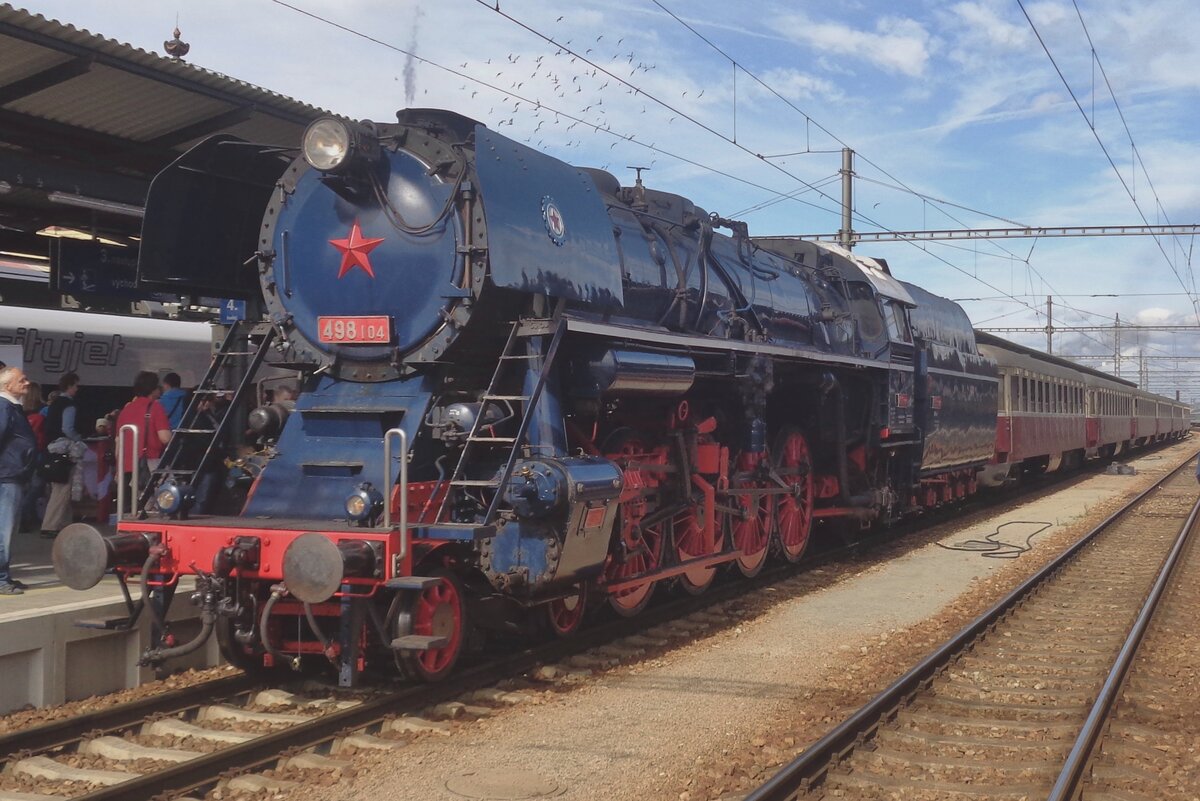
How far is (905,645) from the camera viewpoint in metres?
7.52

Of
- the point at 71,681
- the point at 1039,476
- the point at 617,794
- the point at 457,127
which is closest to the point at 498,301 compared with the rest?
the point at 457,127

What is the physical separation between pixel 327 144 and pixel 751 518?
511cm

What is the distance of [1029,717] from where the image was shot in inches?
229

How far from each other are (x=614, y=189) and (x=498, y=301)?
95.1 inches

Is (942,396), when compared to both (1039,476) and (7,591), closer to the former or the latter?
(7,591)

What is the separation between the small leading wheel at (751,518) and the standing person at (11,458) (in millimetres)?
5459

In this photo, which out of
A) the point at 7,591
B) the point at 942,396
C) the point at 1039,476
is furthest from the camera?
the point at 1039,476

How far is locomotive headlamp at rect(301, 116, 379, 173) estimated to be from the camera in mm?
6004

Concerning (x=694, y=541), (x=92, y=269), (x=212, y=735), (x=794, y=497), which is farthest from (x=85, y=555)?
(x=794, y=497)

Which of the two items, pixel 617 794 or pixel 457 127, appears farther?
pixel 457 127

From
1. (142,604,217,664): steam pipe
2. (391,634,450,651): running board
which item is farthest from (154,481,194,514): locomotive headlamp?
(391,634,450,651): running board

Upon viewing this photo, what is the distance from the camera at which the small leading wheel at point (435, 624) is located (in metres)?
5.43

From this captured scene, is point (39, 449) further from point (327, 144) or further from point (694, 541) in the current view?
point (694, 541)

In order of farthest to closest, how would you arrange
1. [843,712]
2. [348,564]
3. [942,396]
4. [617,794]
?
[942,396]
[843,712]
[348,564]
[617,794]
